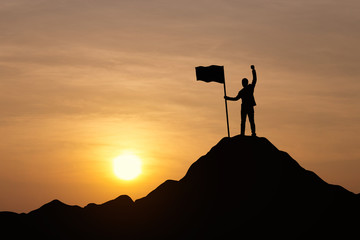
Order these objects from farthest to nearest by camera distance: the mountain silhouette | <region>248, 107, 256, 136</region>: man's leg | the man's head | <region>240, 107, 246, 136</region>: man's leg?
<region>240, 107, 246, 136</region>: man's leg → <region>248, 107, 256, 136</region>: man's leg → the man's head → the mountain silhouette

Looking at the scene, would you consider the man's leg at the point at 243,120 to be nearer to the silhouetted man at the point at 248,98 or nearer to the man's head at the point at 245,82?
the silhouetted man at the point at 248,98

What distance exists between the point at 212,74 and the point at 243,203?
23.7 ft

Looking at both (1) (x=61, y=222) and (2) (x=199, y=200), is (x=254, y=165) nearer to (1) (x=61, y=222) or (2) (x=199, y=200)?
(2) (x=199, y=200)

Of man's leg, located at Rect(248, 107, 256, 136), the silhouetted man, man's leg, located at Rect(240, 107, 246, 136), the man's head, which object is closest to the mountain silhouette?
man's leg, located at Rect(240, 107, 246, 136)

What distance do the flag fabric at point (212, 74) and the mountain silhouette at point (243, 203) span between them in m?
3.53

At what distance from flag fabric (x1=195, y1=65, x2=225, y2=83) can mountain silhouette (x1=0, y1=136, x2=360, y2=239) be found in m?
3.53

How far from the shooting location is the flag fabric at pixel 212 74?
114ft

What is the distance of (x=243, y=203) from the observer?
110ft

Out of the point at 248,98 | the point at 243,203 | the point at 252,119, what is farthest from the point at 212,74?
the point at 243,203

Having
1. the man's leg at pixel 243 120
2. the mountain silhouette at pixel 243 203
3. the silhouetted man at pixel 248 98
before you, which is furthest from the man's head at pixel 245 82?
the mountain silhouette at pixel 243 203

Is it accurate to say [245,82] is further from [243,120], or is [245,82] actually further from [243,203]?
[243,203]

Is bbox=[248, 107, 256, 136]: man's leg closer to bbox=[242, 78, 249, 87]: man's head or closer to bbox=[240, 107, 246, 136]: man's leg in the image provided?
bbox=[240, 107, 246, 136]: man's leg

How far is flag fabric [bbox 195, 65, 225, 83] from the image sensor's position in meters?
34.8

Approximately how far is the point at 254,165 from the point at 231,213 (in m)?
3.26
